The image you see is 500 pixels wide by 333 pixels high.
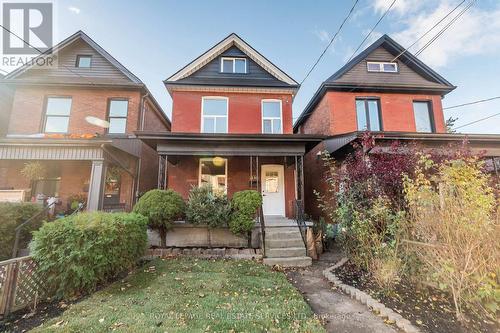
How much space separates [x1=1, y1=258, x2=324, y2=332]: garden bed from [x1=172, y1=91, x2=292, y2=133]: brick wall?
6.60m

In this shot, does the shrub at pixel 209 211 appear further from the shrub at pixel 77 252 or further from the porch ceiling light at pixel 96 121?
the porch ceiling light at pixel 96 121

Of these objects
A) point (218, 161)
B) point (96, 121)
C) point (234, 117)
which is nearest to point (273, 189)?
point (218, 161)

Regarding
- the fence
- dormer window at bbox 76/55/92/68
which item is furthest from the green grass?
dormer window at bbox 76/55/92/68

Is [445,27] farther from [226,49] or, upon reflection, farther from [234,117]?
[226,49]

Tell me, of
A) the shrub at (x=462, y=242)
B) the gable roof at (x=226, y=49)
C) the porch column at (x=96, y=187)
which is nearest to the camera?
the shrub at (x=462, y=242)

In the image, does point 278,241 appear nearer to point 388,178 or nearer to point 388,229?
point 388,229

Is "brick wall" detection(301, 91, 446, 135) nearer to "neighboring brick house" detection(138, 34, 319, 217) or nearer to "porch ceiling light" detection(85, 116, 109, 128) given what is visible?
"neighboring brick house" detection(138, 34, 319, 217)

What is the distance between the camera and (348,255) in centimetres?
556

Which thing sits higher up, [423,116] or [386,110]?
[386,110]

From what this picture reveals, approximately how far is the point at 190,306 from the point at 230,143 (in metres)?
5.73

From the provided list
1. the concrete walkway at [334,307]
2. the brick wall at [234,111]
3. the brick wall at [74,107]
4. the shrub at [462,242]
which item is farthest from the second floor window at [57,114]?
the shrub at [462,242]

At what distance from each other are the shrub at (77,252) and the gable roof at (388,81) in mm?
10458

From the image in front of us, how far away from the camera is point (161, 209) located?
6.16 meters
